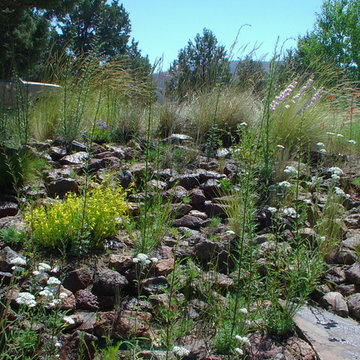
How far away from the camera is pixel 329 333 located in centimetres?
257

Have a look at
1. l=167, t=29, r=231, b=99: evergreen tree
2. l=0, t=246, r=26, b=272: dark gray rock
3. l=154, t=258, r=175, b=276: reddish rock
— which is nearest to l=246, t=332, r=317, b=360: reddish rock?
l=154, t=258, r=175, b=276: reddish rock

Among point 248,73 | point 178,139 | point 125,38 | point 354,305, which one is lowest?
point 354,305

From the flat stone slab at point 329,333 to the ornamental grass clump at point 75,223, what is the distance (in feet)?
5.14

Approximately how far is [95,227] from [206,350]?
4.58ft

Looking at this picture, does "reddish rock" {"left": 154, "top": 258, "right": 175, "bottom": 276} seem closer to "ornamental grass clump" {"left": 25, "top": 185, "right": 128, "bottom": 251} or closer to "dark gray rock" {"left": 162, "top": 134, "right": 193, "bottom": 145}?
"ornamental grass clump" {"left": 25, "top": 185, "right": 128, "bottom": 251}

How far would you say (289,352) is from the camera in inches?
93.1

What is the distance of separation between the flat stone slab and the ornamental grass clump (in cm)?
157

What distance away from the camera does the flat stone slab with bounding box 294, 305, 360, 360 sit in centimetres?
236

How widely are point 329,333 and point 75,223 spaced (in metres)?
1.91

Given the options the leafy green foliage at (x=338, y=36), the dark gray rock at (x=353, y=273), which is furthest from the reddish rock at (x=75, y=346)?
the leafy green foliage at (x=338, y=36)

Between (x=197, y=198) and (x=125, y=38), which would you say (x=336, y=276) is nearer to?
(x=197, y=198)

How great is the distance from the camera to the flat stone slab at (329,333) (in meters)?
2.36

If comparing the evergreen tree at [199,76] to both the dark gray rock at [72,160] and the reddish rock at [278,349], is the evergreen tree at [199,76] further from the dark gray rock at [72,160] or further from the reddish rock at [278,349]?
the reddish rock at [278,349]

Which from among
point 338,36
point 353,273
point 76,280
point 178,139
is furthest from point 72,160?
point 338,36
